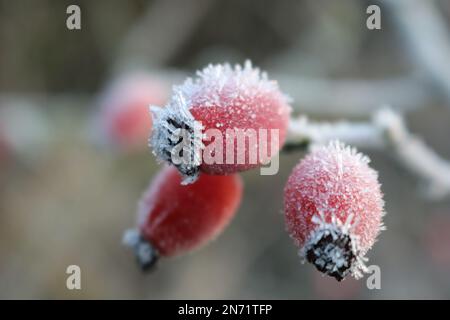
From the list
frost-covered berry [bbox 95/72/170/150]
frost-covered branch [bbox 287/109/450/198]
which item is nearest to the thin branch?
frost-covered berry [bbox 95/72/170/150]

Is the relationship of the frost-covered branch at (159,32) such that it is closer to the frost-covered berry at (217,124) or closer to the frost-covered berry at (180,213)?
the frost-covered berry at (180,213)

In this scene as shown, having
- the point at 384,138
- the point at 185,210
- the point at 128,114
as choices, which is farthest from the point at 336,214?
the point at 128,114

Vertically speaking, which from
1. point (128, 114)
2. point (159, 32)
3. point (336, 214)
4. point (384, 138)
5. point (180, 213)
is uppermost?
point (159, 32)

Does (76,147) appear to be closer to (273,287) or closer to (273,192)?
(273,192)

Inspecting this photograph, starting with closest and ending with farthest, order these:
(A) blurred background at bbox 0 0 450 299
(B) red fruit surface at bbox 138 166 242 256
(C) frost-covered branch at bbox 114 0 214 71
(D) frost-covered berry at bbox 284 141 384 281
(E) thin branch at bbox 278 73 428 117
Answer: (D) frost-covered berry at bbox 284 141 384 281, (B) red fruit surface at bbox 138 166 242 256, (E) thin branch at bbox 278 73 428 117, (A) blurred background at bbox 0 0 450 299, (C) frost-covered branch at bbox 114 0 214 71

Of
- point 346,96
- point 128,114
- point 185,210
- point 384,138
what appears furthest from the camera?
point 346,96

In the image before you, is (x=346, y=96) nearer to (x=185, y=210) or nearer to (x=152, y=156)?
(x=152, y=156)

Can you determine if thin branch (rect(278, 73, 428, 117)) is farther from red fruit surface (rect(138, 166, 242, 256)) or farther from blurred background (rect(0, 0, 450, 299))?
red fruit surface (rect(138, 166, 242, 256))
